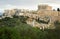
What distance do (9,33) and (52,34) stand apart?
3975 mm

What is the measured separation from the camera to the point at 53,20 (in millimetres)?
32031

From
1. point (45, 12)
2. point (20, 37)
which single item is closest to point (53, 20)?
point (45, 12)

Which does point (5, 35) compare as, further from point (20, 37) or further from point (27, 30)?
point (27, 30)

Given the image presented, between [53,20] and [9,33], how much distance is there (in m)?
15.4

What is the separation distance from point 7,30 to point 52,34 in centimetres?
388

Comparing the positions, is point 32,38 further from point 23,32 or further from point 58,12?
point 58,12

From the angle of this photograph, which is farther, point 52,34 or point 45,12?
point 45,12

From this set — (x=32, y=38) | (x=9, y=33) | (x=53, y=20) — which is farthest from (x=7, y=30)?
(x=53, y=20)

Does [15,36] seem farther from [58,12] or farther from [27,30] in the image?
[58,12]

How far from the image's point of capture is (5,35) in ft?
55.1

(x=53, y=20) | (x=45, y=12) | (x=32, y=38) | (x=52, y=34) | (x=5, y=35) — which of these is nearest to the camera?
(x=5, y=35)

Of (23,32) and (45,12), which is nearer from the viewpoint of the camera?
(23,32)

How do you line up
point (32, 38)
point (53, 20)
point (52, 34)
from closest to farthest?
1. point (32, 38)
2. point (52, 34)
3. point (53, 20)

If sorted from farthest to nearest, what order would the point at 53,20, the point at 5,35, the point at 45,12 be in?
the point at 45,12, the point at 53,20, the point at 5,35
